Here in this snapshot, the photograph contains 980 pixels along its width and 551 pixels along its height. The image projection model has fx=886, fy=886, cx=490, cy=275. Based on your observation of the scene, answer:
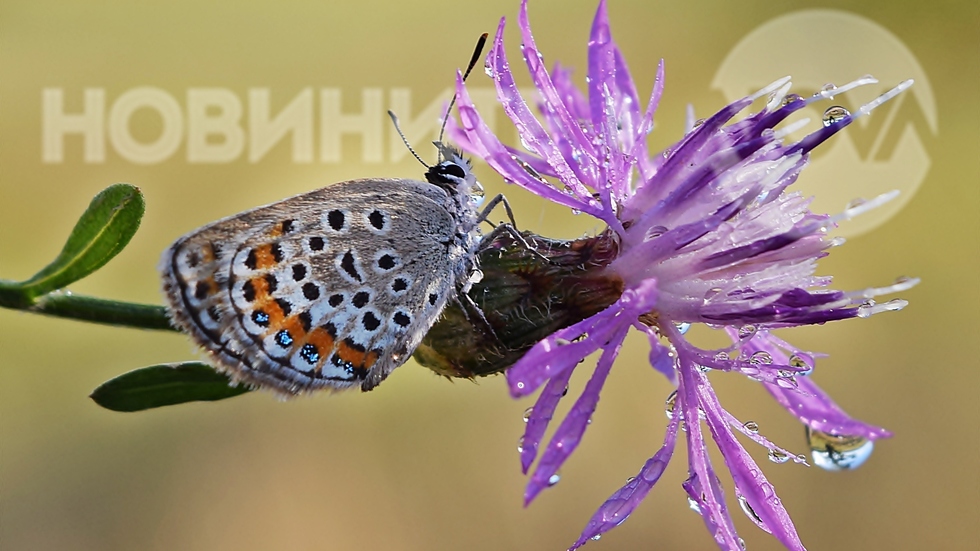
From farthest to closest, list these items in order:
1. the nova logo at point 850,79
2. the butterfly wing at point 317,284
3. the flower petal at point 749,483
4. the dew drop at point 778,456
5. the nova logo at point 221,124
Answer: the nova logo at point 850,79
the nova logo at point 221,124
the dew drop at point 778,456
the flower petal at point 749,483
the butterfly wing at point 317,284

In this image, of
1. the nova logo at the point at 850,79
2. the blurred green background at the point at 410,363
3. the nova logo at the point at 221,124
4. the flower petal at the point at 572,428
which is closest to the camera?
the flower petal at the point at 572,428

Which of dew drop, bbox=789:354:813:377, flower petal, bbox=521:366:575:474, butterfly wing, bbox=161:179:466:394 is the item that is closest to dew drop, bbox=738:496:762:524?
dew drop, bbox=789:354:813:377

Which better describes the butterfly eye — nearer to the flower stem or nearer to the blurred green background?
the flower stem

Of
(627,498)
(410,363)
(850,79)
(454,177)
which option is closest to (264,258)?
(454,177)

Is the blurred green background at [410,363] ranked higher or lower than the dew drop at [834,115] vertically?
lower

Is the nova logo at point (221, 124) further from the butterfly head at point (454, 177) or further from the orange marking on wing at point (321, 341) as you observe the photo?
the orange marking on wing at point (321, 341)

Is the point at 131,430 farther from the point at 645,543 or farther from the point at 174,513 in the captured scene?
the point at 645,543

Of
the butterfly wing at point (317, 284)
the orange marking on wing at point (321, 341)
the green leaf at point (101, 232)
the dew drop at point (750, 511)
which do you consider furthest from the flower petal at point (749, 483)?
the green leaf at point (101, 232)
